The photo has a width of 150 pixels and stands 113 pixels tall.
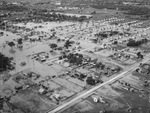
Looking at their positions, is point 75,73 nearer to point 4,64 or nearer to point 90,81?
point 90,81

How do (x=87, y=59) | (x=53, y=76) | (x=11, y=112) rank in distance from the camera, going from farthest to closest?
(x=87, y=59) < (x=53, y=76) < (x=11, y=112)

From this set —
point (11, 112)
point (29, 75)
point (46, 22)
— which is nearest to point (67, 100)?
point (11, 112)

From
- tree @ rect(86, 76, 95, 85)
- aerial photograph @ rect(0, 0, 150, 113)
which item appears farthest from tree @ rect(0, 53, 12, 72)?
tree @ rect(86, 76, 95, 85)

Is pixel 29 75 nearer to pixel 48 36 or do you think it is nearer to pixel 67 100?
pixel 67 100

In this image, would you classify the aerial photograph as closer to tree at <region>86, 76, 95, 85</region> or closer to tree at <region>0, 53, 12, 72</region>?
tree at <region>0, 53, 12, 72</region>

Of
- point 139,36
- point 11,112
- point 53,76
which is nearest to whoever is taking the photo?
point 11,112

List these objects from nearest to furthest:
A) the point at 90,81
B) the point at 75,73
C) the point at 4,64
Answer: the point at 90,81
the point at 75,73
the point at 4,64


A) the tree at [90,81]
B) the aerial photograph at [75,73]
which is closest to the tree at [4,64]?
the aerial photograph at [75,73]

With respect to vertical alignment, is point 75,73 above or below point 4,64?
below

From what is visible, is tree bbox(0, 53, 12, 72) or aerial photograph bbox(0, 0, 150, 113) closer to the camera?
aerial photograph bbox(0, 0, 150, 113)

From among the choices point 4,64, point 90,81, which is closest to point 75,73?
point 90,81

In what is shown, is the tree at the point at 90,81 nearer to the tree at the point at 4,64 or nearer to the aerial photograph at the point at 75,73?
the aerial photograph at the point at 75,73
